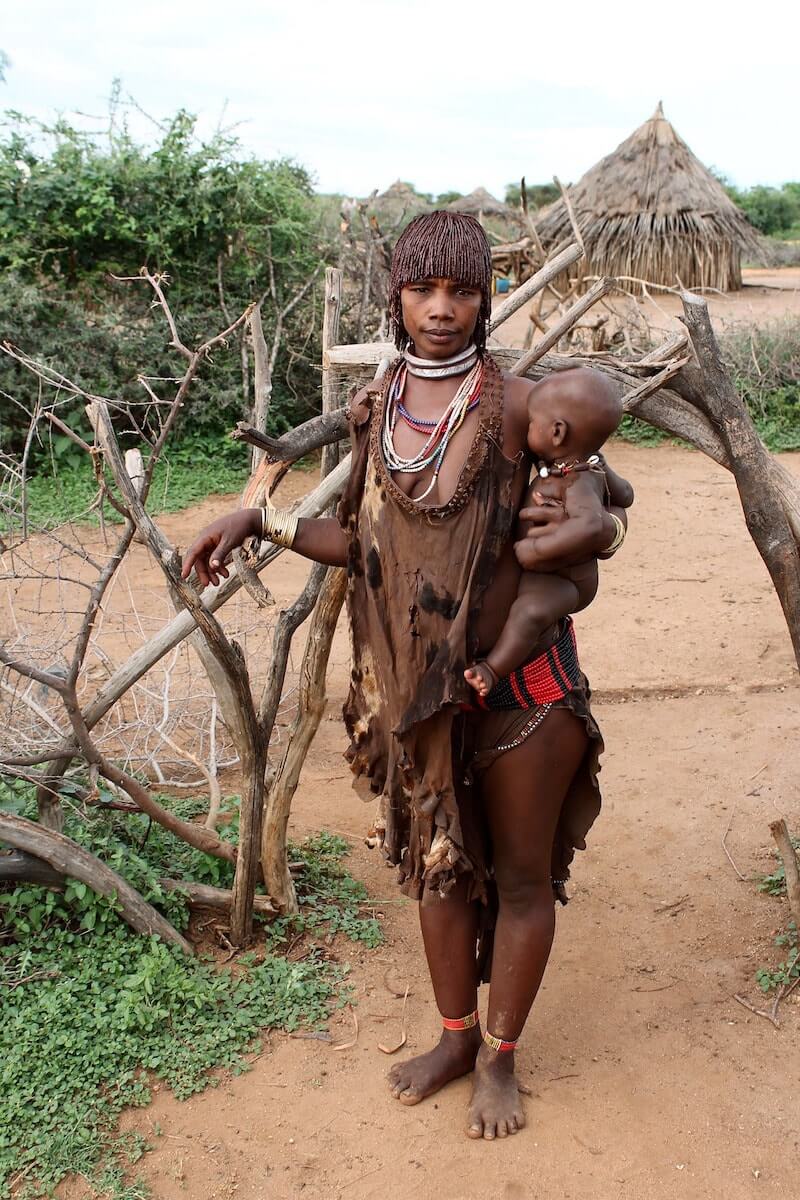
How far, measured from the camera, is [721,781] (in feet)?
12.4

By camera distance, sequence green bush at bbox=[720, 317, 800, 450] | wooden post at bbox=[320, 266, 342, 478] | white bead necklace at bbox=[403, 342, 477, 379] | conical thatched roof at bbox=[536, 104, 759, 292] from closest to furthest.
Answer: white bead necklace at bbox=[403, 342, 477, 379] < wooden post at bbox=[320, 266, 342, 478] < green bush at bbox=[720, 317, 800, 450] < conical thatched roof at bbox=[536, 104, 759, 292]

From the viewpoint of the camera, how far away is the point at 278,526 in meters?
2.11

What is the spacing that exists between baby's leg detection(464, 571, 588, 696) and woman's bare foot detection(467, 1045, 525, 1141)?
895mm

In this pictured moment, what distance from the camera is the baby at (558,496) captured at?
5.99 ft

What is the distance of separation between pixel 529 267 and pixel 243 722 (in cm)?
761

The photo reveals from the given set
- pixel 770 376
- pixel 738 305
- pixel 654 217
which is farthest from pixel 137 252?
pixel 738 305

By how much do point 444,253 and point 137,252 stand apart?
23.4 ft

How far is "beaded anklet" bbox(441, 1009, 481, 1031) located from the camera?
2.33m

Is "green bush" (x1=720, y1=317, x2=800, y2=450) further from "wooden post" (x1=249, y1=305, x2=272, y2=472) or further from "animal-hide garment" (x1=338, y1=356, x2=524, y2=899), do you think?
"animal-hide garment" (x1=338, y1=356, x2=524, y2=899)

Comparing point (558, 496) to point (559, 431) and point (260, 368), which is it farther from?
point (260, 368)

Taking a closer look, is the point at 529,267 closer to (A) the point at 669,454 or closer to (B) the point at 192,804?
(A) the point at 669,454

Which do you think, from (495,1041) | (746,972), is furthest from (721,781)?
(495,1041)

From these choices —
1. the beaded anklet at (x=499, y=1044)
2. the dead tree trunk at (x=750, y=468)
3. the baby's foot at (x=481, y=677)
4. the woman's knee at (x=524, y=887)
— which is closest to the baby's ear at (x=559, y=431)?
the baby's foot at (x=481, y=677)

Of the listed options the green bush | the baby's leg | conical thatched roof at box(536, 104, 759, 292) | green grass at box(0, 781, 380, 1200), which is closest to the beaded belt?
the baby's leg
